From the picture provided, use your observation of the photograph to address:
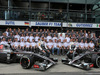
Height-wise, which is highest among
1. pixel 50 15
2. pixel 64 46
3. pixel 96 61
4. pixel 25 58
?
pixel 50 15

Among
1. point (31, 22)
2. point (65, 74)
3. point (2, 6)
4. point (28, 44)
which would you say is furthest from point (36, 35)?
point (2, 6)

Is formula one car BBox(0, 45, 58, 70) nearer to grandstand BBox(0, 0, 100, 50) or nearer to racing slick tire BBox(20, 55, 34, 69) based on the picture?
racing slick tire BBox(20, 55, 34, 69)

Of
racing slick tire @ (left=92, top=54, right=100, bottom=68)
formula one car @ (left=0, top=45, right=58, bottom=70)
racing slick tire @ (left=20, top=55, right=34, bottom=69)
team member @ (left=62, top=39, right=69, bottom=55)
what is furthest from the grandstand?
racing slick tire @ (left=20, top=55, right=34, bottom=69)

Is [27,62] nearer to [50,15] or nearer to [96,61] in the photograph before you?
[96,61]

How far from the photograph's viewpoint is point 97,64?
7199mm

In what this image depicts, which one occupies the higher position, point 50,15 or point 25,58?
point 50,15

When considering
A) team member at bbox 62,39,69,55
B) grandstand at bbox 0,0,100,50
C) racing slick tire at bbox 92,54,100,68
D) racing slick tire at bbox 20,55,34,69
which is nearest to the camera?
racing slick tire at bbox 20,55,34,69

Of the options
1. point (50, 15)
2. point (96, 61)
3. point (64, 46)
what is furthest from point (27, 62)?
point (50, 15)

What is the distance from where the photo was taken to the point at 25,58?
22.6 ft

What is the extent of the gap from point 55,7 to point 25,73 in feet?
44.1

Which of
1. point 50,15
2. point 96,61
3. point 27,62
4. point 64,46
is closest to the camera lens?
point 27,62

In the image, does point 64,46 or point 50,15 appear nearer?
point 64,46

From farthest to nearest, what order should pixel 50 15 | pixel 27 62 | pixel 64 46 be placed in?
pixel 50 15, pixel 64 46, pixel 27 62

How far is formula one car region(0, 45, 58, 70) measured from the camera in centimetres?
681
